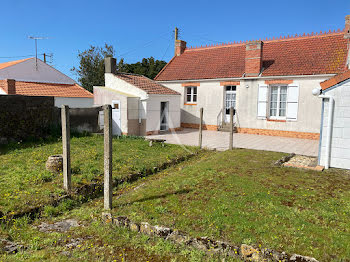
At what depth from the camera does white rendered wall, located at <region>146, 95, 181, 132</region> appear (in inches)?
A: 611

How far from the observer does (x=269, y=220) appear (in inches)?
176

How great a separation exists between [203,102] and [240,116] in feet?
9.17

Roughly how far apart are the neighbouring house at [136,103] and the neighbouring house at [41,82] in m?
8.28

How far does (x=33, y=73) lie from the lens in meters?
25.8

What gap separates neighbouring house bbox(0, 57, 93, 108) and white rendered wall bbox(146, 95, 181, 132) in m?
10.6

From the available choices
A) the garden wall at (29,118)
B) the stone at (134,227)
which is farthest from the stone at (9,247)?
the garden wall at (29,118)

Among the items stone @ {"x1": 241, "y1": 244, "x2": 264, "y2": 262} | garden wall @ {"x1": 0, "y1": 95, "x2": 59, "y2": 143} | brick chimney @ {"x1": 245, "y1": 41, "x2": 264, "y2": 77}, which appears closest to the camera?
stone @ {"x1": 241, "y1": 244, "x2": 264, "y2": 262}

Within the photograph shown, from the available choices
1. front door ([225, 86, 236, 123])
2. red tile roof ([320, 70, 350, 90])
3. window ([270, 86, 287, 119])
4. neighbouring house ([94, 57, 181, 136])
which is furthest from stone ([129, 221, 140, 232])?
front door ([225, 86, 236, 123])

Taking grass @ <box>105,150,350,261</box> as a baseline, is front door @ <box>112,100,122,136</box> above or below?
above

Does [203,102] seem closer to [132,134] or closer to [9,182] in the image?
[132,134]

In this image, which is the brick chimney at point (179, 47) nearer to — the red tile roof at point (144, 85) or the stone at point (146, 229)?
the red tile roof at point (144, 85)

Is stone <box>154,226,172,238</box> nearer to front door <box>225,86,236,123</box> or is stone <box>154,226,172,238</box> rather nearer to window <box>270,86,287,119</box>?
window <box>270,86,287,119</box>

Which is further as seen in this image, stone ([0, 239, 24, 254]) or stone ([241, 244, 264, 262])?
stone ([0, 239, 24, 254])

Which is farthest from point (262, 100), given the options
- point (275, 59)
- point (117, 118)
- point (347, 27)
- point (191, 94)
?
point (117, 118)
